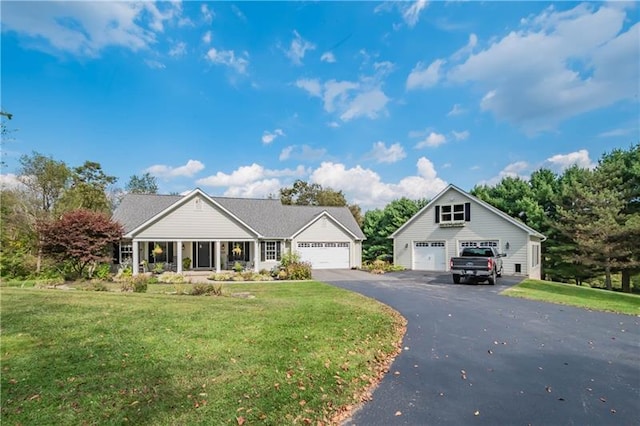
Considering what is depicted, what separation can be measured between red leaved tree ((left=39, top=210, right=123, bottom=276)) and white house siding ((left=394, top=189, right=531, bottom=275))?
69.6 ft

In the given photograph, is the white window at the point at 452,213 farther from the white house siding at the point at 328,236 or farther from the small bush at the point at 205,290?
the small bush at the point at 205,290

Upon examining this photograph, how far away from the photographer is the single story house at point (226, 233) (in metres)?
22.2

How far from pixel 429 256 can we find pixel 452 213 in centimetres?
382

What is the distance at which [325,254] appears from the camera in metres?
28.0

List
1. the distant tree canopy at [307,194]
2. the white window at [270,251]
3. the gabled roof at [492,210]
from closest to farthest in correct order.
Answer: the gabled roof at [492,210]
the white window at [270,251]
the distant tree canopy at [307,194]

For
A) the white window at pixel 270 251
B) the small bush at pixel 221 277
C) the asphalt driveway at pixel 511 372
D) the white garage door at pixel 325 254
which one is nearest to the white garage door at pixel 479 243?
the white garage door at pixel 325 254

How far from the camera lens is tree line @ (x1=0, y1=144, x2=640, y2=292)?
66.0ft

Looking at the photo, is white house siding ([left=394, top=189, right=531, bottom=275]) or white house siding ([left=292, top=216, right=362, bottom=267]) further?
white house siding ([left=292, top=216, right=362, bottom=267])

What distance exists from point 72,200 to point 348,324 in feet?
94.6

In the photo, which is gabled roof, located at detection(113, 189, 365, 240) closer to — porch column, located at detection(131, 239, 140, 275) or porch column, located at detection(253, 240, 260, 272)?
porch column, located at detection(253, 240, 260, 272)

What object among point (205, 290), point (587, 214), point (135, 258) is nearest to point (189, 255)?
point (135, 258)

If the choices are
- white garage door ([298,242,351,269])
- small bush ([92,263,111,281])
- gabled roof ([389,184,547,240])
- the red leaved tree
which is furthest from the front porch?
gabled roof ([389,184,547,240])

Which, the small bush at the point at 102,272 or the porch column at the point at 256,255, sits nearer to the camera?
the small bush at the point at 102,272

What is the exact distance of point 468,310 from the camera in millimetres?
10492
